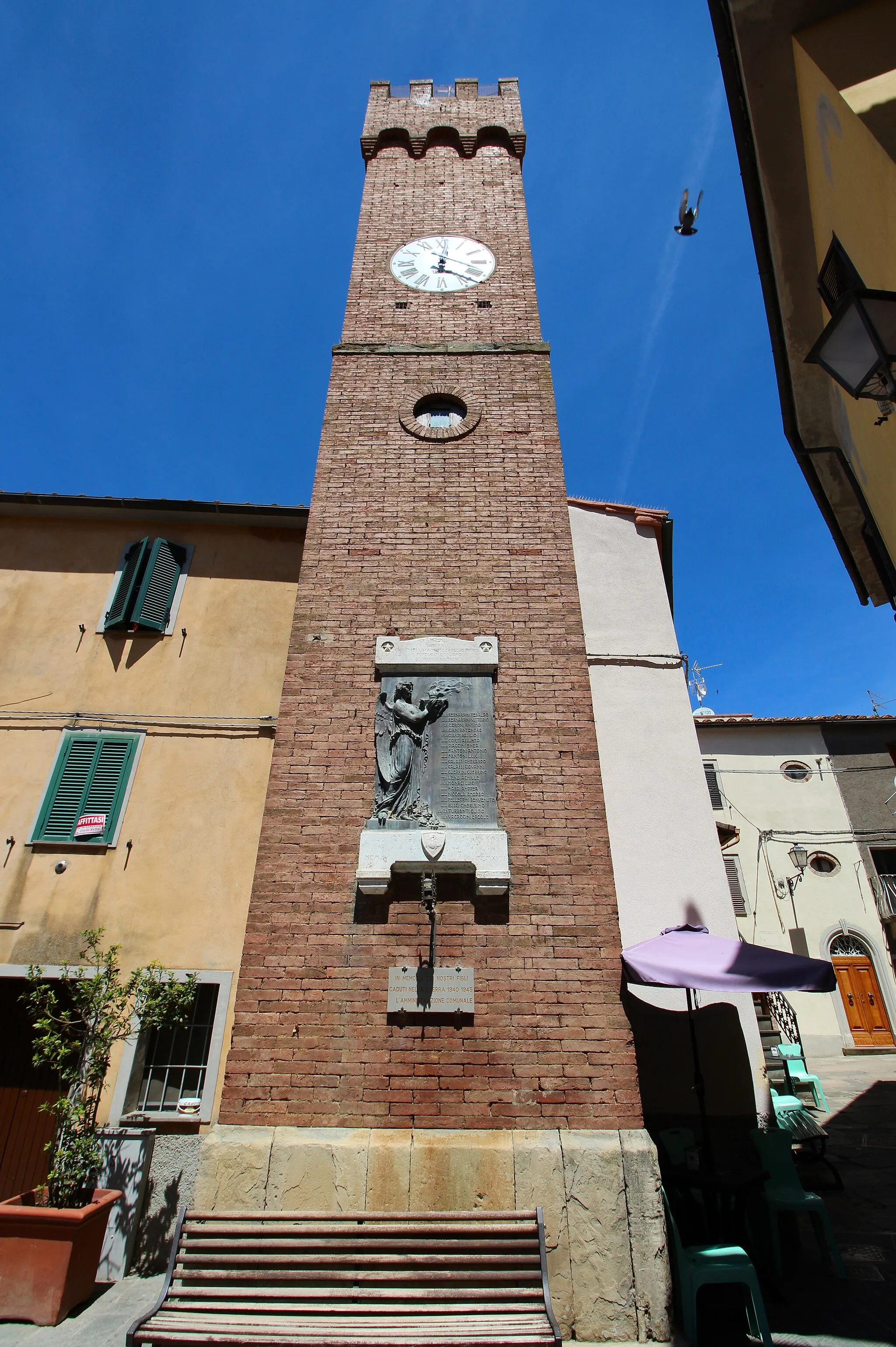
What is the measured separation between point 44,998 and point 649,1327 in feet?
15.7

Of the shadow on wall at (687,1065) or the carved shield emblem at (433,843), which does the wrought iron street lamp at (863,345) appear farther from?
the shadow on wall at (687,1065)

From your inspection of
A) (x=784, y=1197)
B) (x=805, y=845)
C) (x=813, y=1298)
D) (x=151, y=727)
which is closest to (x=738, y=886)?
(x=805, y=845)

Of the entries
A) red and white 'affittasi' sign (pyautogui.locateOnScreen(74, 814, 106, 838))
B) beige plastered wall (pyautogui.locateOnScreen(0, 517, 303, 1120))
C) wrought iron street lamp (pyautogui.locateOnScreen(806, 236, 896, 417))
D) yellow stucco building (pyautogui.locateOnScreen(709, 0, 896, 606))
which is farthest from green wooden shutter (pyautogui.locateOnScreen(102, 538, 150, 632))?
yellow stucco building (pyautogui.locateOnScreen(709, 0, 896, 606))

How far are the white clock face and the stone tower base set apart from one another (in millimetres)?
9561

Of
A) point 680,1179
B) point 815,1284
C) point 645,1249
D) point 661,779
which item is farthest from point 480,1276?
point 661,779

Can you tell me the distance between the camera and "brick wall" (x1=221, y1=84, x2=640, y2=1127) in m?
4.56

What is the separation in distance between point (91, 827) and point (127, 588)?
2.97m

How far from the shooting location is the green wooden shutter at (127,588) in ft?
26.9

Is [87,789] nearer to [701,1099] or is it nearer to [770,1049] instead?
[701,1099]

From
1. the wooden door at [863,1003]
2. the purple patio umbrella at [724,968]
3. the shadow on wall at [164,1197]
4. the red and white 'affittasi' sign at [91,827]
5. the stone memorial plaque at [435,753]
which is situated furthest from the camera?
the wooden door at [863,1003]

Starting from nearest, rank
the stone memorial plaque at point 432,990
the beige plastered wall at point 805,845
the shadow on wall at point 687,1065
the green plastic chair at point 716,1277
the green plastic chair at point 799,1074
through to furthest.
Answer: the green plastic chair at point 716,1277 → the stone memorial plaque at point 432,990 → the shadow on wall at point 687,1065 → the green plastic chair at point 799,1074 → the beige plastered wall at point 805,845

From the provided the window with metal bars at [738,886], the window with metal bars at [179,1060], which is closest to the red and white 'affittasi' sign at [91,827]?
the window with metal bars at [179,1060]

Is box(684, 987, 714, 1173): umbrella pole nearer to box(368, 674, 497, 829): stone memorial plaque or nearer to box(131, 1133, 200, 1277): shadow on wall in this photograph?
box(368, 674, 497, 829): stone memorial plaque

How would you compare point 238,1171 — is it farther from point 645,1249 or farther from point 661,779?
point 661,779
